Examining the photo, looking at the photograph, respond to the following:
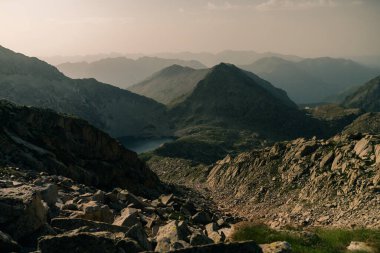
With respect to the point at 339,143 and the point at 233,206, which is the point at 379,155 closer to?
the point at 339,143

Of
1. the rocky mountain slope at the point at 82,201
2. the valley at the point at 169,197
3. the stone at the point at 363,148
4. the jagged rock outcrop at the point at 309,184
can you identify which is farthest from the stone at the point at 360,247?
the stone at the point at 363,148

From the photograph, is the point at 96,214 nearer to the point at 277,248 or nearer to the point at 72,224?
the point at 72,224

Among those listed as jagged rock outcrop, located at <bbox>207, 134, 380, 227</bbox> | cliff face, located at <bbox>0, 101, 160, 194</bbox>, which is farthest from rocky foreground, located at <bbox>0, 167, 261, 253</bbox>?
cliff face, located at <bbox>0, 101, 160, 194</bbox>

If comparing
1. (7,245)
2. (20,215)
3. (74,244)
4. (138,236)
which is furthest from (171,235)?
(7,245)

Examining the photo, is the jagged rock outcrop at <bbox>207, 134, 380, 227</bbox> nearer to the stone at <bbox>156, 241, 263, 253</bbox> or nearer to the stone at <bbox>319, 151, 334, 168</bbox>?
the stone at <bbox>319, 151, 334, 168</bbox>

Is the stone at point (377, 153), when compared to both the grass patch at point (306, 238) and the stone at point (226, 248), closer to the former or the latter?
the grass patch at point (306, 238)

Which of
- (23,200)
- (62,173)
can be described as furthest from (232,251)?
(62,173)
